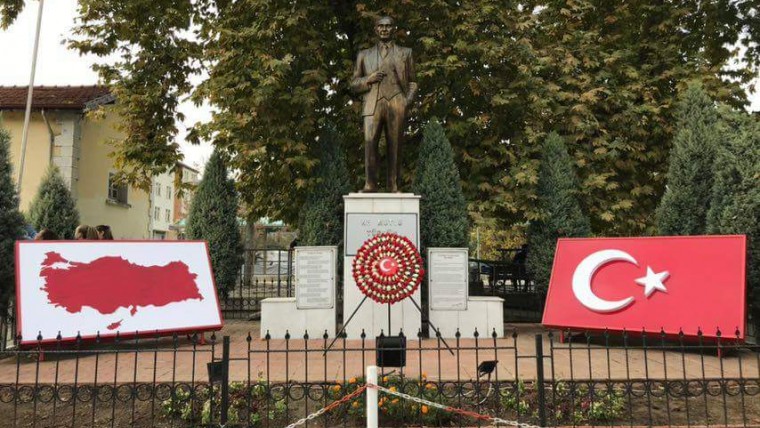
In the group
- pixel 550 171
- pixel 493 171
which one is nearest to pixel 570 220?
pixel 550 171

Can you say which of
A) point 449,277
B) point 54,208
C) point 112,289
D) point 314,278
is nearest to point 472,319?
point 449,277

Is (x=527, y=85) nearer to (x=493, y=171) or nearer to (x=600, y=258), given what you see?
(x=493, y=171)

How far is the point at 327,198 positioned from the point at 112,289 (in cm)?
449

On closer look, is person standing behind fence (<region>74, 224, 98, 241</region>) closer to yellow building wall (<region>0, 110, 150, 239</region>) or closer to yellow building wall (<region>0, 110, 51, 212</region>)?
yellow building wall (<region>0, 110, 150, 239</region>)

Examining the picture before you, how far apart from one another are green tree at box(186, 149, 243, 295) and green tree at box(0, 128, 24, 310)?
3838 millimetres

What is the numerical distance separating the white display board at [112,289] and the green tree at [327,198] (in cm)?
267

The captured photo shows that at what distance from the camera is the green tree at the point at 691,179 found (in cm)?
966

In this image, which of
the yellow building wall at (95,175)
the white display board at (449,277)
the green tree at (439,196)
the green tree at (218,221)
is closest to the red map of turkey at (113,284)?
the green tree at (218,221)

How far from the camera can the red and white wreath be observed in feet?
21.6

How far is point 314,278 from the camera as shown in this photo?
8.58m

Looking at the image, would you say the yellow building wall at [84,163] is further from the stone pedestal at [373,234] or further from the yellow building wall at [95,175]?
the stone pedestal at [373,234]

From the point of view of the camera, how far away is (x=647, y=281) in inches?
289

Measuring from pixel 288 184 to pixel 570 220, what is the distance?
5.96m

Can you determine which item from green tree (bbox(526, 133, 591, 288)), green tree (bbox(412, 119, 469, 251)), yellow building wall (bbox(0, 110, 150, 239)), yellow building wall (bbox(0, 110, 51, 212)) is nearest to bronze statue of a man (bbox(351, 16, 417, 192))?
green tree (bbox(412, 119, 469, 251))
